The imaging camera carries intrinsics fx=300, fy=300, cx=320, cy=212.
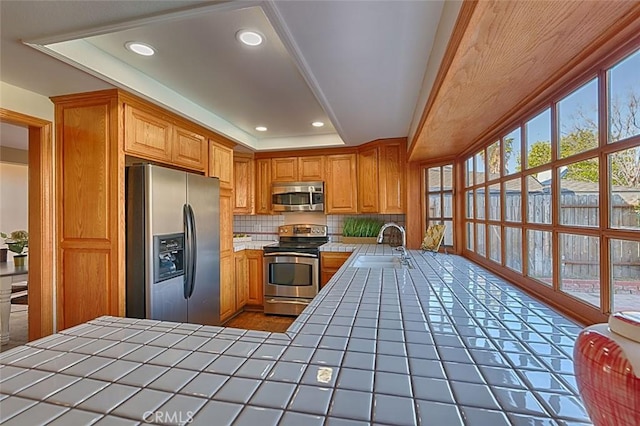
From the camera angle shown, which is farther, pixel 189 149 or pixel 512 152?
pixel 189 149

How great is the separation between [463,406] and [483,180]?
7.17 ft

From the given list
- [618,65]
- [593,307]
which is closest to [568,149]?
[618,65]

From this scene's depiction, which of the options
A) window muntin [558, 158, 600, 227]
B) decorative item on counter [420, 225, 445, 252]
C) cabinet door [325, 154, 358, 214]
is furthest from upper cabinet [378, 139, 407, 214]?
window muntin [558, 158, 600, 227]

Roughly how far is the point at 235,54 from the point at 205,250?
1.73 m

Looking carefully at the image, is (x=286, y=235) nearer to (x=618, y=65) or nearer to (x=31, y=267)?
(x=31, y=267)

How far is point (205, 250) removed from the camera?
2814 mm

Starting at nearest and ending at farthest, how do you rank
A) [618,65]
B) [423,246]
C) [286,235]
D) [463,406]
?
[463,406] < [618,65] < [423,246] < [286,235]

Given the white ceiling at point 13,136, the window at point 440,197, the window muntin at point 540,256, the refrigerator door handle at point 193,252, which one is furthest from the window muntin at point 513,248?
the white ceiling at point 13,136

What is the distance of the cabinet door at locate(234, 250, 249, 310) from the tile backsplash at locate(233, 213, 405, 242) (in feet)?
2.35

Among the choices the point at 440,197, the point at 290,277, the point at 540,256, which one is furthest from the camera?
the point at 290,277

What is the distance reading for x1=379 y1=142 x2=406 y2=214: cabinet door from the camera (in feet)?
11.6

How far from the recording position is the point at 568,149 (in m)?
1.28

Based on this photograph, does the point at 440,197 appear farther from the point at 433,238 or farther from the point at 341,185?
the point at 341,185

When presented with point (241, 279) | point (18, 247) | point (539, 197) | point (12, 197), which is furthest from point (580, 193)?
point (12, 197)
